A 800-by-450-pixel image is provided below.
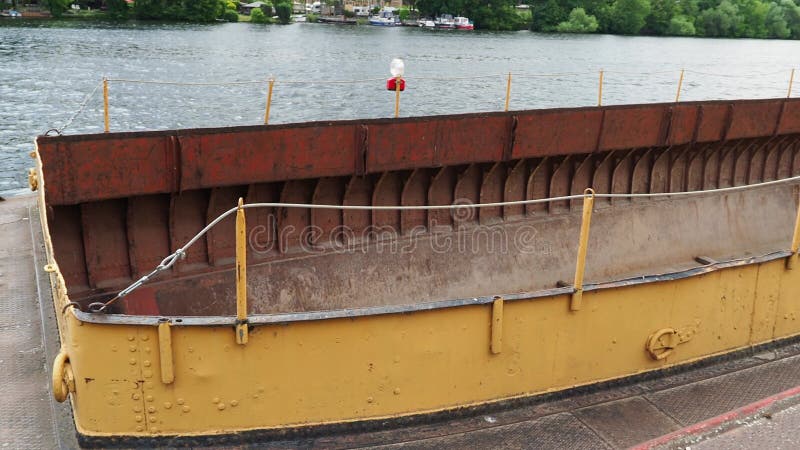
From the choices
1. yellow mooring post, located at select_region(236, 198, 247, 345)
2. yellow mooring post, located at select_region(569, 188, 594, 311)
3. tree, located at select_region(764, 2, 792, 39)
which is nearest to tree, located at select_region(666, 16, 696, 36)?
tree, located at select_region(764, 2, 792, 39)

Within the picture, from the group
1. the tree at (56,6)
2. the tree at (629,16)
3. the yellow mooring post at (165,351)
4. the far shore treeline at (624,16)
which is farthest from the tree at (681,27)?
the yellow mooring post at (165,351)

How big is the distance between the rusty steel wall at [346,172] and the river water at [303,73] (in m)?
5.30

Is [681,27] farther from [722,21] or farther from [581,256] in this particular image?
[581,256]

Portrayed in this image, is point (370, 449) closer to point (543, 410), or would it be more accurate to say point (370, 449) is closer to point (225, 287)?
point (543, 410)

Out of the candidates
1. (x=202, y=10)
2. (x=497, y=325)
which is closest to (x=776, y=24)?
(x=202, y=10)

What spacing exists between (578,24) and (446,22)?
16900mm

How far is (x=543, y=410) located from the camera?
20.0 ft

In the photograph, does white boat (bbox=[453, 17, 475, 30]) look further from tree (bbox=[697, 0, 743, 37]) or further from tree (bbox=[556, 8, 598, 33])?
tree (bbox=[697, 0, 743, 37])

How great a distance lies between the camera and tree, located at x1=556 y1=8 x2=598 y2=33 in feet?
299

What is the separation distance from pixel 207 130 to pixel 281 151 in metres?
0.97

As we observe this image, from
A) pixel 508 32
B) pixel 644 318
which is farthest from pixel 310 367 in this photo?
pixel 508 32

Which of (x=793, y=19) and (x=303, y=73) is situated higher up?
(x=793, y=19)

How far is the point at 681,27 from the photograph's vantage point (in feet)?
307

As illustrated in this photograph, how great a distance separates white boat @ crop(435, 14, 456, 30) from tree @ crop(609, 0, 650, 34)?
20654 millimetres
